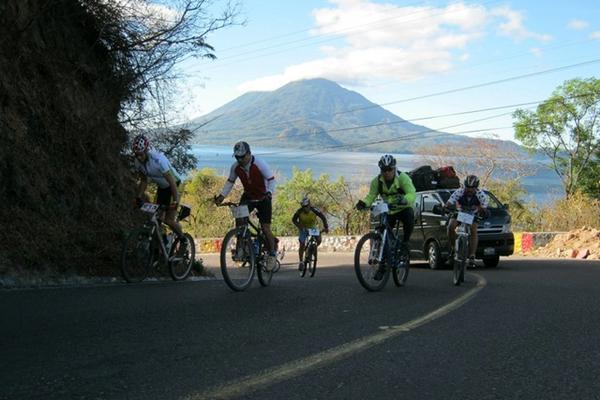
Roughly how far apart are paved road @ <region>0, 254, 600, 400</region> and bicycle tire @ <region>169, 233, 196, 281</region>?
6.13 feet

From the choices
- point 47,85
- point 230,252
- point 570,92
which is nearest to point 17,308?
point 230,252

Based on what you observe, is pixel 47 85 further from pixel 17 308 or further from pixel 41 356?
pixel 41 356

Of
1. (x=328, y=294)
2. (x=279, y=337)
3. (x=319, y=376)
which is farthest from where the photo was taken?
(x=328, y=294)

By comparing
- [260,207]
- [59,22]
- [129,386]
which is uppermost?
[59,22]

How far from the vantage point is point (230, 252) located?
8.02m

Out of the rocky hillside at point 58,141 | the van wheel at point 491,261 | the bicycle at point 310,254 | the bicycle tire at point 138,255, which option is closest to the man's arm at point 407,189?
the bicycle tire at point 138,255

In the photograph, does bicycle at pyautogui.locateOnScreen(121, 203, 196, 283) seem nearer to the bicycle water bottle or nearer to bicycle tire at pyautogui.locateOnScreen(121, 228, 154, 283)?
bicycle tire at pyautogui.locateOnScreen(121, 228, 154, 283)

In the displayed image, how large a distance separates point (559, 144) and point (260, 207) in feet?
162

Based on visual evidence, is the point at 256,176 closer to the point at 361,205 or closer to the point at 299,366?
the point at 361,205

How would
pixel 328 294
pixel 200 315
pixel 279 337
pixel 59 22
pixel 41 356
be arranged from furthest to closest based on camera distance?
pixel 59 22, pixel 328 294, pixel 200 315, pixel 279 337, pixel 41 356

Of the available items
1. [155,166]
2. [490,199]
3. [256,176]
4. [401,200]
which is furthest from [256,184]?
[490,199]

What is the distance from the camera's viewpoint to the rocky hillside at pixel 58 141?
881 centimetres

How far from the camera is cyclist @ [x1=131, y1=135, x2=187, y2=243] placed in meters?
8.92

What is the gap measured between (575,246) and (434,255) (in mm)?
9056
